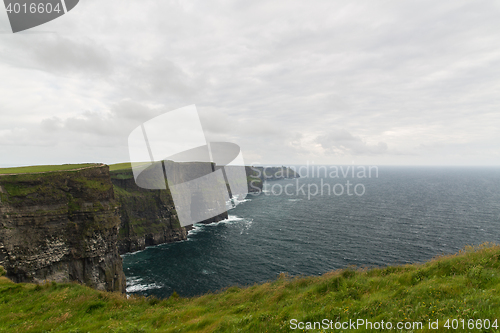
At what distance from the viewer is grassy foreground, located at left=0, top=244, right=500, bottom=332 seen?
8.52 metres

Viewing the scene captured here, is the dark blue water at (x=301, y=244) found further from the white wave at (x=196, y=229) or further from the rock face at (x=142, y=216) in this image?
the rock face at (x=142, y=216)

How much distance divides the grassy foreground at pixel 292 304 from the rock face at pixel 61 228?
1647 centimetres

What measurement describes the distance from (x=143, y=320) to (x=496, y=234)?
87.7 meters

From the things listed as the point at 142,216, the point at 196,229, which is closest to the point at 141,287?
the point at 142,216

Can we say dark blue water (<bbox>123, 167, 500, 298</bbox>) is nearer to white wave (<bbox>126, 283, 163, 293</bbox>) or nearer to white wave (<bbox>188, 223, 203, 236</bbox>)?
white wave (<bbox>126, 283, 163, 293</bbox>)

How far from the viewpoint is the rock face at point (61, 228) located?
98.4ft

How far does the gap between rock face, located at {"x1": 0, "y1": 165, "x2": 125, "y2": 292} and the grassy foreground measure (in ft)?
54.0

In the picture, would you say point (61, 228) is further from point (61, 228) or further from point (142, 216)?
point (142, 216)

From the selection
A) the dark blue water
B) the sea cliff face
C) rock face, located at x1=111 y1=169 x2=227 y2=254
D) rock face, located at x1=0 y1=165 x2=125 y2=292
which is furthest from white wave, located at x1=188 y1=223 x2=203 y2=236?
rock face, located at x1=0 y1=165 x2=125 y2=292

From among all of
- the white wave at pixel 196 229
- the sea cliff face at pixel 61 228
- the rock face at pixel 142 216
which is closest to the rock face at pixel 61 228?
the sea cliff face at pixel 61 228

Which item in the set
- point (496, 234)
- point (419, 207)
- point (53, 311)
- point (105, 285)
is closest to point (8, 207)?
point (105, 285)

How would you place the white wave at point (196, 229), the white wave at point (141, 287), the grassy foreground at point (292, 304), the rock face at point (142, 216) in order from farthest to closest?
the white wave at point (196, 229) < the rock face at point (142, 216) < the white wave at point (141, 287) < the grassy foreground at point (292, 304)

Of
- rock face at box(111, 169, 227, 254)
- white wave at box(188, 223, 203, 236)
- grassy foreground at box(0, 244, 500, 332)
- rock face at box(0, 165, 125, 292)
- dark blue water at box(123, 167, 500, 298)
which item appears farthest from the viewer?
white wave at box(188, 223, 203, 236)

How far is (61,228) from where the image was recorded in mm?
33219
